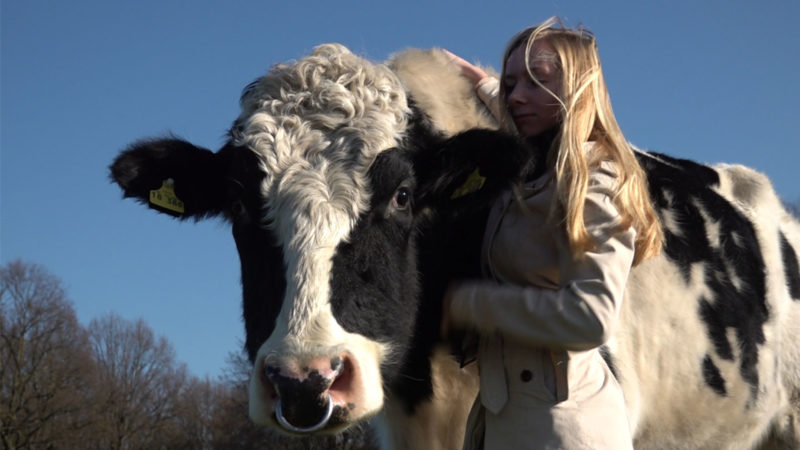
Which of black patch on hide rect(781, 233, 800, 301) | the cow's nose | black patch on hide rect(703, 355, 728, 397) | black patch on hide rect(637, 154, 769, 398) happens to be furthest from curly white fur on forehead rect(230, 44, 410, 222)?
black patch on hide rect(781, 233, 800, 301)

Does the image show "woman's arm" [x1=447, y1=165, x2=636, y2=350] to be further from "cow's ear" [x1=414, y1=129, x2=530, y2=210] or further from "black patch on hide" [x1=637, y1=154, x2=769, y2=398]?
"black patch on hide" [x1=637, y1=154, x2=769, y2=398]

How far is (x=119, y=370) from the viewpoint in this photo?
168 ft

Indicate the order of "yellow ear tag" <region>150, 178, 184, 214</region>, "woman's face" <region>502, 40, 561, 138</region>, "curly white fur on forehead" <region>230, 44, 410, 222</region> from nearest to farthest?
"woman's face" <region>502, 40, 561, 138</region>, "curly white fur on forehead" <region>230, 44, 410, 222</region>, "yellow ear tag" <region>150, 178, 184, 214</region>

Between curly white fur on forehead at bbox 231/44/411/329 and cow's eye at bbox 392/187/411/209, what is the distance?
210 mm

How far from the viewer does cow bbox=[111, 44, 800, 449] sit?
3.79 m

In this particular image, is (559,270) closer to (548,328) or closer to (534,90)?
(548,328)

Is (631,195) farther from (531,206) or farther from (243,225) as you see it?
(243,225)

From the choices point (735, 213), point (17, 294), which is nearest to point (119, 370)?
point (17, 294)

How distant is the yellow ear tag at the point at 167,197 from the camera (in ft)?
17.2

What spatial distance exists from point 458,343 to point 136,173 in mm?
1996

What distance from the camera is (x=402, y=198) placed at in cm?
449

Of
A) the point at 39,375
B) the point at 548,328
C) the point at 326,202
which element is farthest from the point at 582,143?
the point at 39,375

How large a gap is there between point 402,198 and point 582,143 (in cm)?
97

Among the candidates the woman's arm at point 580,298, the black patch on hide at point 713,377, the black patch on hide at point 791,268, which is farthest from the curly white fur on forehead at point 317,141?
the black patch on hide at point 791,268
